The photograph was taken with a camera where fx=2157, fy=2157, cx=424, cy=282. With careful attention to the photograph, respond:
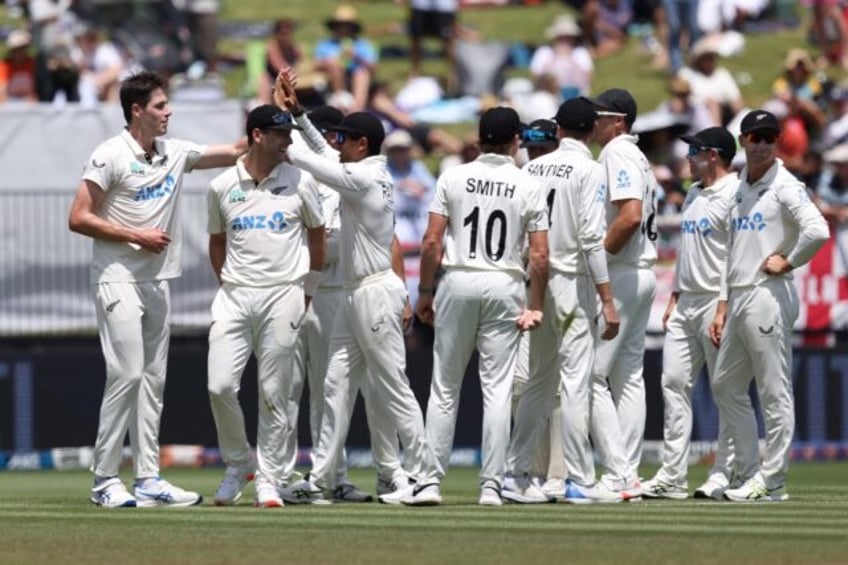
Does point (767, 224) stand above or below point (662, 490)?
above

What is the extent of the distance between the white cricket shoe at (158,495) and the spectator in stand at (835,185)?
9.70m

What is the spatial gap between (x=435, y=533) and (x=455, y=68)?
661 inches

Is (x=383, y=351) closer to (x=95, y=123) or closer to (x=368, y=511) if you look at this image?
(x=368, y=511)

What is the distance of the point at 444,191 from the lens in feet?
44.3

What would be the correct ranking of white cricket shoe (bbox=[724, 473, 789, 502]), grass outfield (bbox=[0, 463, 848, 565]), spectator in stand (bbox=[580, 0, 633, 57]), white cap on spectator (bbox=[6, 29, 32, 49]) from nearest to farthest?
grass outfield (bbox=[0, 463, 848, 565]) < white cricket shoe (bbox=[724, 473, 789, 502]) < white cap on spectator (bbox=[6, 29, 32, 49]) < spectator in stand (bbox=[580, 0, 633, 57])

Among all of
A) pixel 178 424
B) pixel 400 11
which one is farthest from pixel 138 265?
pixel 400 11

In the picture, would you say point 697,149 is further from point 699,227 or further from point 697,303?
point 697,303

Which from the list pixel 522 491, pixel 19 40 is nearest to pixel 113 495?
pixel 522 491

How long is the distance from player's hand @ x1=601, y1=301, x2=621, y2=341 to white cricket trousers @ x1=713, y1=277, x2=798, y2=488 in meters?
0.80

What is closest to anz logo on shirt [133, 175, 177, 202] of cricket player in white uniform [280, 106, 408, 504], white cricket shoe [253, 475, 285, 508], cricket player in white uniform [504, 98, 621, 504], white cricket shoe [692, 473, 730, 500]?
cricket player in white uniform [280, 106, 408, 504]

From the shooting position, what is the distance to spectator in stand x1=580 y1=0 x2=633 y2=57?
29.9 m

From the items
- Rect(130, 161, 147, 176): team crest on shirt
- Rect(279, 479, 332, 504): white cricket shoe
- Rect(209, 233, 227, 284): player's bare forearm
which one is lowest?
Rect(279, 479, 332, 504): white cricket shoe

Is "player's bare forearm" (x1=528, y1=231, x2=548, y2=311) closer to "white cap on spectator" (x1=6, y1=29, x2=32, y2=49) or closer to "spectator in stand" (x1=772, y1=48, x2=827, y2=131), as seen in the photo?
"spectator in stand" (x1=772, y1=48, x2=827, y2=131)

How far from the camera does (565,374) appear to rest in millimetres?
13969
